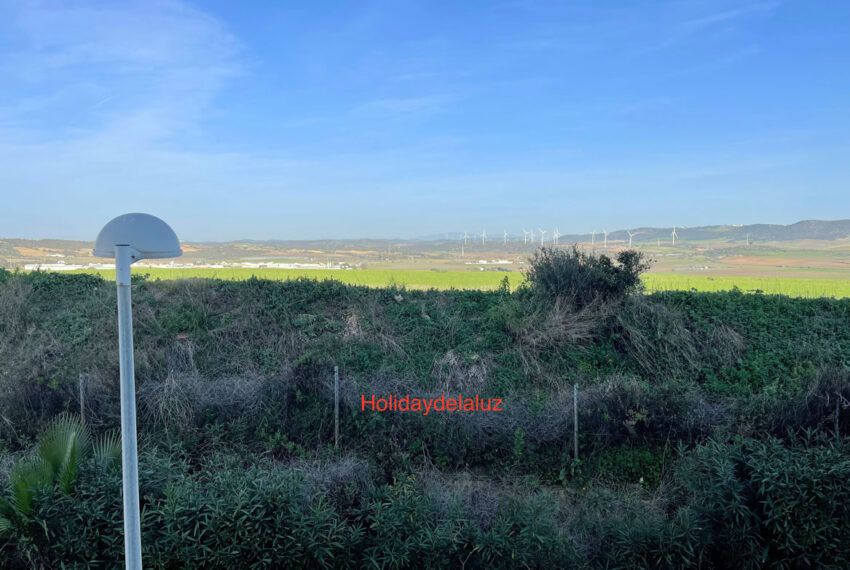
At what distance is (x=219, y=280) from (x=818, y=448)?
39.4 feet

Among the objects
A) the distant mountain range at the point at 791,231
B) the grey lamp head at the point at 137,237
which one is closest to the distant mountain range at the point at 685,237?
the distant mountain range at the point at 791,231

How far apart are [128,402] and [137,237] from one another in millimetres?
900

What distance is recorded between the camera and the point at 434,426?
7594mm

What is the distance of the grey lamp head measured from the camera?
10.0ft

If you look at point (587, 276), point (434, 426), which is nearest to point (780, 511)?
point (434, 426)

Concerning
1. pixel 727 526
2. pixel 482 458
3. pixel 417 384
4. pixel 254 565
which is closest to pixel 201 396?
pixel 417 384

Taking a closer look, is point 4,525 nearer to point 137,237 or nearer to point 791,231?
point 137,237

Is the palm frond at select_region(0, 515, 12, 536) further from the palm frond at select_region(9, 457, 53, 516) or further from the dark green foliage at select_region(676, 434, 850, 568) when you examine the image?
the dark green foliage at select_region(676, 434, 850, 568)

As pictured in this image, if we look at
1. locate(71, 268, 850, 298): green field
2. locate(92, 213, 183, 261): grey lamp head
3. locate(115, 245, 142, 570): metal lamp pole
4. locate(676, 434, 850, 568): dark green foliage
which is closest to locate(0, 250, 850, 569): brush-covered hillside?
locate(676, 434, 850, 568): dark green foliage

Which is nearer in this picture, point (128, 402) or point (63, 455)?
point (128, 402)

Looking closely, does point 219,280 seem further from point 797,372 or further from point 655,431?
point 797,372

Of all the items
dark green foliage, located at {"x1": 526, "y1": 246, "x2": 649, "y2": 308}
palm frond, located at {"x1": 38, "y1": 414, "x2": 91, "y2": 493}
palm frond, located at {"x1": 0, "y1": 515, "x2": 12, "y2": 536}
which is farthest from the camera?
dark green foliage, located at {"x1": 526, "y1": 246, "x2": 649, "y2": 308}

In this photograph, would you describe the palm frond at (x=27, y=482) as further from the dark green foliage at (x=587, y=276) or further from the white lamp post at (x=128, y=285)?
the dark green foliage at (x=587, y=276)

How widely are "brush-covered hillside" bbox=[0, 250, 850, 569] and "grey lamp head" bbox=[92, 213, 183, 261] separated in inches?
80.2
